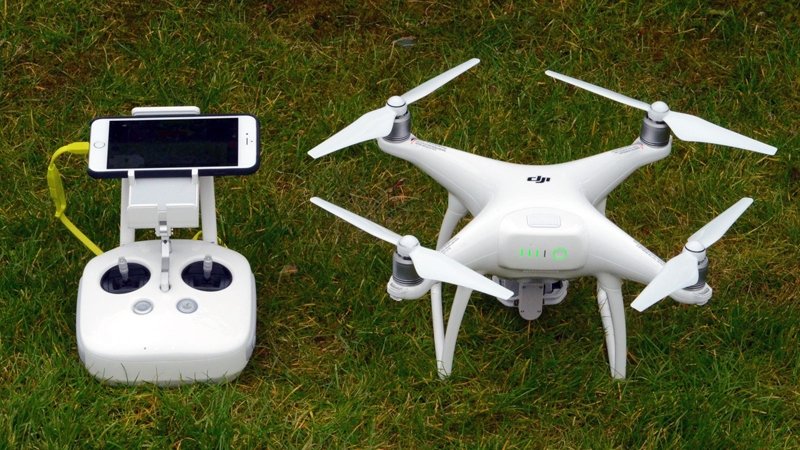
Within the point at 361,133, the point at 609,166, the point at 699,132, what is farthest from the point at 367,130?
the point at 699,132

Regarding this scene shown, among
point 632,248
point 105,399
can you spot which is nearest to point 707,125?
point 632,248

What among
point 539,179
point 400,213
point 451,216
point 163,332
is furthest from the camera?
point 400,213

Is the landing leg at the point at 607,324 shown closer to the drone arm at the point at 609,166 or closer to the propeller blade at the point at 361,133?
the drone arm at the point at 609,166

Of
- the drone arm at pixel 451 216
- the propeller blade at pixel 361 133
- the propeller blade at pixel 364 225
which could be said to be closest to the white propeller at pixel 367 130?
the propeller blade at pixel 361 133

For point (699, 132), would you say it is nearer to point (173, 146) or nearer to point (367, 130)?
point (367, 130)

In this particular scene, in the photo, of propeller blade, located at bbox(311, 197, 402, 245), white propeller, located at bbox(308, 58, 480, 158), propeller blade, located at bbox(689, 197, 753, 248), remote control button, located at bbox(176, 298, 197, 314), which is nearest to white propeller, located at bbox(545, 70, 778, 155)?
propeller blade, located at bbox(689, 197, 753, 248)

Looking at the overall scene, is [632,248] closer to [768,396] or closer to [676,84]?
[768,396]

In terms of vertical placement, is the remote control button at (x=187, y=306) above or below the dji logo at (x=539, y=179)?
below
